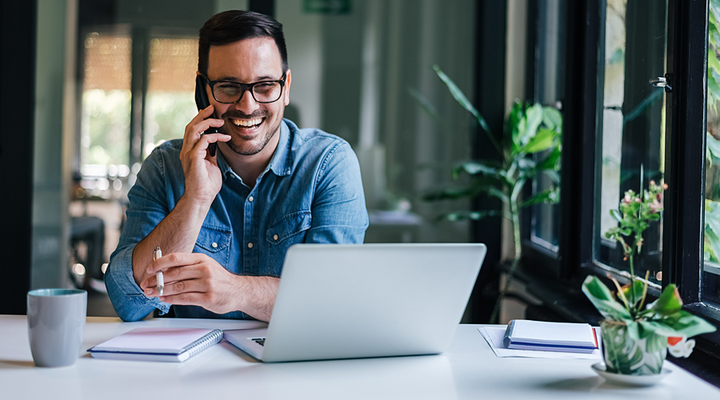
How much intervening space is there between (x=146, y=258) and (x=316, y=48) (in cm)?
204

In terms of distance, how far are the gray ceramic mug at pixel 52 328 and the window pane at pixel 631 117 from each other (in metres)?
1.52

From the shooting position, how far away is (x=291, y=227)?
5.62 ft

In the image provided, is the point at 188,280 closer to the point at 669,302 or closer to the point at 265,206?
the point at 265,206

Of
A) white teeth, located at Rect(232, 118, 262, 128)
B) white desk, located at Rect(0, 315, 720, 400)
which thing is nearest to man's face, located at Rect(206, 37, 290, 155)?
white teeth, located at Rect(232, 118, 262, 128)

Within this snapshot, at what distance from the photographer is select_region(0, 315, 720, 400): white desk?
91 cm

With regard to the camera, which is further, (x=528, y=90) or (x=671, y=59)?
(x=528, y=90)

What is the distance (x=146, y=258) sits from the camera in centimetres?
150

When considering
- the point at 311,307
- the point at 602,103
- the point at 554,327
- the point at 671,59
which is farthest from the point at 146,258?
the point at 602,103

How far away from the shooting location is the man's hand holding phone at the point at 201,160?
158 centimetres

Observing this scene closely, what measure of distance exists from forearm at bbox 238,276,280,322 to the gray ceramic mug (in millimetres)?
346

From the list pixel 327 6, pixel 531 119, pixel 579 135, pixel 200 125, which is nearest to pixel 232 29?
pixel 200 125

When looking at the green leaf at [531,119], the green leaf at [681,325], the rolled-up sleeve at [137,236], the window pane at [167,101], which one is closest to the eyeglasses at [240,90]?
the rolled-up sleeve at [137,236]

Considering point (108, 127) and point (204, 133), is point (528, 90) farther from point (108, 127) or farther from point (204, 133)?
point (108, 127)

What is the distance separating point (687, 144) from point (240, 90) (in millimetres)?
1159
